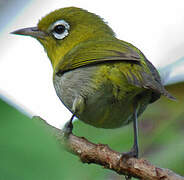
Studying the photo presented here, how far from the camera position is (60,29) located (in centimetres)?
432

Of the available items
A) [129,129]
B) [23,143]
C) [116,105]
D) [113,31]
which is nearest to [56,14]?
[113,31]

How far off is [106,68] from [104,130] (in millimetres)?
617

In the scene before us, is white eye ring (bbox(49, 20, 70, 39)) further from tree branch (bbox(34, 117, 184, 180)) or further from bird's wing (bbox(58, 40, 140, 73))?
tree branch (bbox(34, 117, 184, 180))

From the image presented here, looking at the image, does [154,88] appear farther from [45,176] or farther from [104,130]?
[45,176]

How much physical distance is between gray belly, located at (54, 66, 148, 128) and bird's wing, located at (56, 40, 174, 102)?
109 mm

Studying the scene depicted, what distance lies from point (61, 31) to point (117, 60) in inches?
63.1

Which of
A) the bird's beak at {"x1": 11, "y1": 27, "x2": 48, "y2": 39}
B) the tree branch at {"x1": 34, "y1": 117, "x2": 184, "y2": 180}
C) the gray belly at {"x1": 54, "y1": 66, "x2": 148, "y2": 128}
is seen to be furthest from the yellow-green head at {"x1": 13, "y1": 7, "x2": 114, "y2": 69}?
the tree branch at {"x1": 34, "y1": 117, "x2": 184, "y2": 180}

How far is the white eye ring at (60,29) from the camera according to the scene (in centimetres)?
423

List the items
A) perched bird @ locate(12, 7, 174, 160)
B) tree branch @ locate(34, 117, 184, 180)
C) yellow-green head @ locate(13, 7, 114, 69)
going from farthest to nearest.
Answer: yellow-green head @ locate(13, 7, 114, 69), perched bird @ locate(12, 7, 174, 160), tree branch @ locate(34, 117, 184, 180)

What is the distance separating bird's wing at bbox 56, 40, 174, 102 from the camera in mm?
2694

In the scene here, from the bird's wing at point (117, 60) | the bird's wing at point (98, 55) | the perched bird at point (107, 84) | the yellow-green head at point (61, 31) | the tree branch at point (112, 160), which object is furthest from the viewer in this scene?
the yellow-green head at point (61, 31)

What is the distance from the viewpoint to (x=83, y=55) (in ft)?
11.1

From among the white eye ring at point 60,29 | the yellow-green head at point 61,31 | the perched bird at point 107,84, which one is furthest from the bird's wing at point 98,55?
the white eye ring at point 60,29

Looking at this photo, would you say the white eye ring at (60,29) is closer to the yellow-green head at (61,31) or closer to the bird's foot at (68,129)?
the yellow-green head at (61,31)
